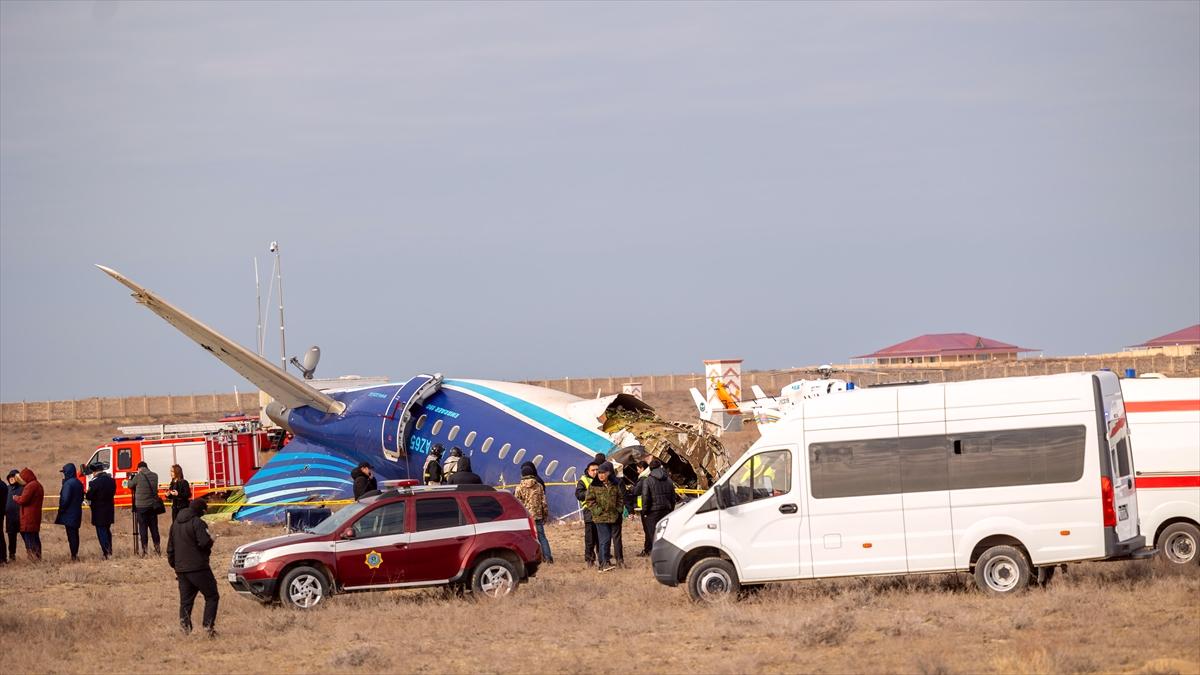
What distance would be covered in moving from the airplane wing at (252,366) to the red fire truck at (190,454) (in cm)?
209

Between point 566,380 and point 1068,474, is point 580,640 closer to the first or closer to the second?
point 1068,474

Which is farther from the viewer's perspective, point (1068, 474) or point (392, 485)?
point (392, 485)

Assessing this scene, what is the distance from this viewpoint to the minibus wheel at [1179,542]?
1923 centimetres

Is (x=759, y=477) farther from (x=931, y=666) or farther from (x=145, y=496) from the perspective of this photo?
(x=145, y=496)

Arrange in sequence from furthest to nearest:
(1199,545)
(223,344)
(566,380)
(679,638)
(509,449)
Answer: (566,380), (223,344), (509,449), (1199,545), (679,638)

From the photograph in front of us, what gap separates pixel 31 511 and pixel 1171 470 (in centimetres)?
1944

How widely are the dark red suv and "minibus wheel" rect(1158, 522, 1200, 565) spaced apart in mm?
8331

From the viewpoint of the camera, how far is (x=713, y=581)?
59.7 feet

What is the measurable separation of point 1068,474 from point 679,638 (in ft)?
16.3

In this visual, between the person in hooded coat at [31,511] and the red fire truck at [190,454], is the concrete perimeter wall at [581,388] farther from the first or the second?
the person in hooded coat at [31,511]

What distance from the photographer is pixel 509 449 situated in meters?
29.4

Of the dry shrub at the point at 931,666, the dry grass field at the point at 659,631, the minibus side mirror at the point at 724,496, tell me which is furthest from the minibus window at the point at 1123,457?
the dry shrub at the point at 931,666

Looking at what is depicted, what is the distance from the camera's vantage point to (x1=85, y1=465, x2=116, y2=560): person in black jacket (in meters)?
26.5

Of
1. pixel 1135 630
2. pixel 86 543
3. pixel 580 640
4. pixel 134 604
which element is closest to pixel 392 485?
pixel 134 604
